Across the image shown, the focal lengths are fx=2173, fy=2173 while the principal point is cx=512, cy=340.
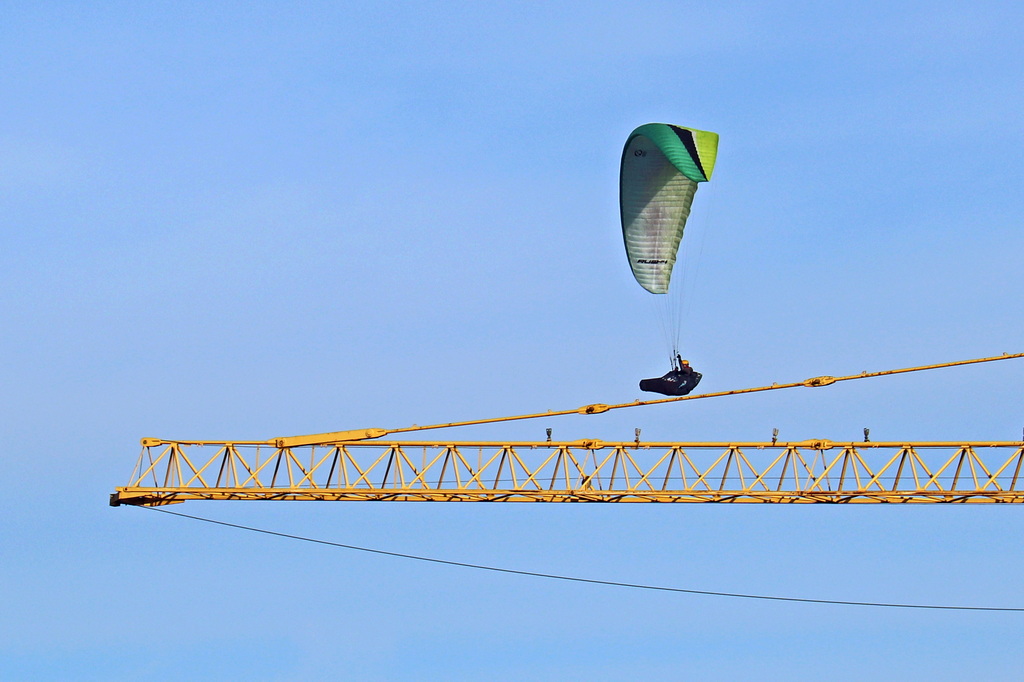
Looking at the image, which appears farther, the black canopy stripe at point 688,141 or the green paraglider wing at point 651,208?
the green paraglider wing at point 651,208

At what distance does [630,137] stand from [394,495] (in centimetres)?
1742

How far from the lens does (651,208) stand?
83.1 m

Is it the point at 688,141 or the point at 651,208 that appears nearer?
the point at 688,141

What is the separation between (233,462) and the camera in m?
87.0

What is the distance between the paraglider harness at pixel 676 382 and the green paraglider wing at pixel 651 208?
535 cm

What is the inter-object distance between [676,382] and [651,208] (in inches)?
320

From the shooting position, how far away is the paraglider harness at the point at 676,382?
78.4m

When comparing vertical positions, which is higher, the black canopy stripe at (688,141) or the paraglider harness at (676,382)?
the black canopy stripe at (688,141)

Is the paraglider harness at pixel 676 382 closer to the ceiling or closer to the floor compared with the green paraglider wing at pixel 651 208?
closer to the floor

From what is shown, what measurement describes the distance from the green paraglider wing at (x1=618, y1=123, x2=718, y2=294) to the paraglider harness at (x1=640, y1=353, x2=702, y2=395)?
210 inches

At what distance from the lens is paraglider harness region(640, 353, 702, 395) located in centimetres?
7844

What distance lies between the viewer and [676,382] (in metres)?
78.4

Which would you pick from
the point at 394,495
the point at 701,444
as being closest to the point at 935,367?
the point at 701,444

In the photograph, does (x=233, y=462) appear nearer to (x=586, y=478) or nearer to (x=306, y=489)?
(x=306, y=489)
